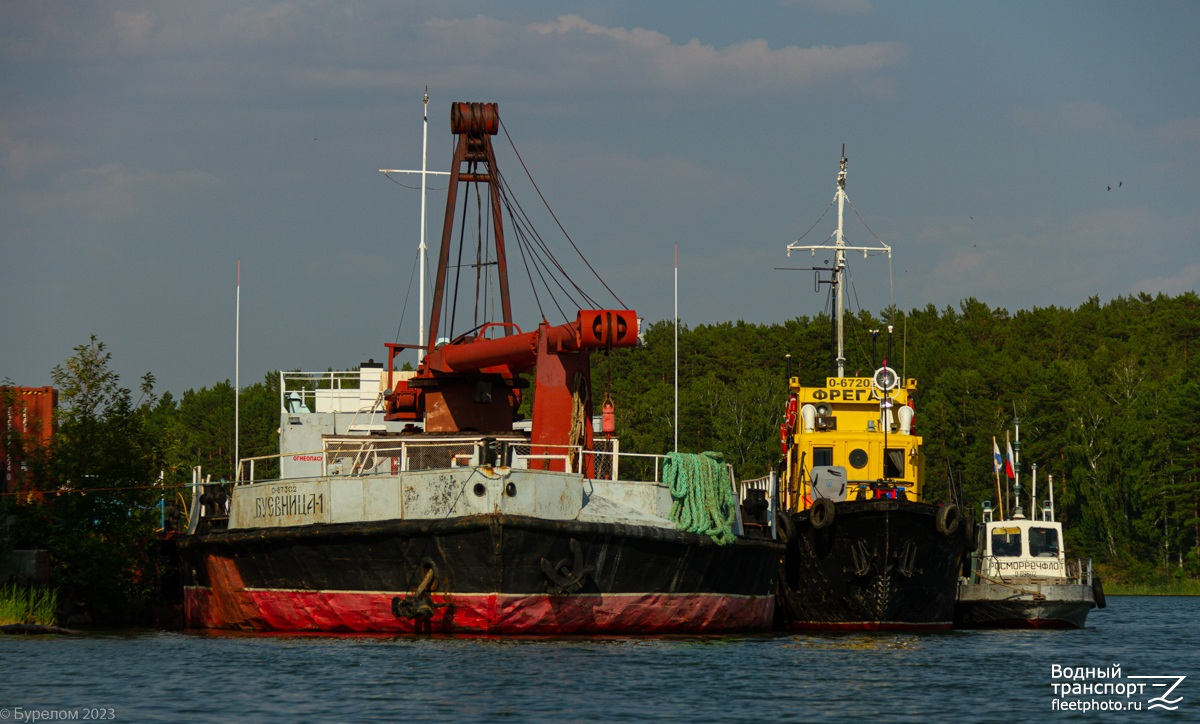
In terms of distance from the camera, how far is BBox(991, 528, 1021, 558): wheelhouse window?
113ft

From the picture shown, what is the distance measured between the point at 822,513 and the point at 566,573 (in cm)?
702

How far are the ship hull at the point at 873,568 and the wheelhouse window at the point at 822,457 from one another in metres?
3.82

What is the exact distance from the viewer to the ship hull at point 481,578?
23.5 meters

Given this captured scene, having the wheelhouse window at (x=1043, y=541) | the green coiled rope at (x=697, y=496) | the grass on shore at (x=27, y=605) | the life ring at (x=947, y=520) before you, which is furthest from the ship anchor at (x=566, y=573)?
the wheelhouse window at (x=1043, y=541)

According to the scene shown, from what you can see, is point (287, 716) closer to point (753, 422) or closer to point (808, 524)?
point (808, 524)

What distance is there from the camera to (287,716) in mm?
17391

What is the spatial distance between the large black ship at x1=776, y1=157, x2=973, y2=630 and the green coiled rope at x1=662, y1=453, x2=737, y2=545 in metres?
3.53

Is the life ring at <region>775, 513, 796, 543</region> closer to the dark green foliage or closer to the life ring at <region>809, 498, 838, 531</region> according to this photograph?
the life ring at <region>809, 498, 838, 531</region>

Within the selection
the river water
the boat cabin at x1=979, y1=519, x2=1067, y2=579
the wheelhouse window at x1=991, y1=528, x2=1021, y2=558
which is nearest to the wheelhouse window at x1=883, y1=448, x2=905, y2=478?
the boat cabin at x1=979, y1=519, x2=1067, y2=579

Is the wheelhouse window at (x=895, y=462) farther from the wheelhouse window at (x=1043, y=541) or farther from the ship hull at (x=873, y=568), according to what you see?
the ship hull at (x=873, y=568)

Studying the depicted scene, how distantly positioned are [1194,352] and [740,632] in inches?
2791

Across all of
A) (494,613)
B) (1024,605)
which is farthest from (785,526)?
(494,613)

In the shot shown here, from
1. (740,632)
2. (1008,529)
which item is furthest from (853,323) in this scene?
(740,632)

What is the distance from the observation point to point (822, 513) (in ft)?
95.7
